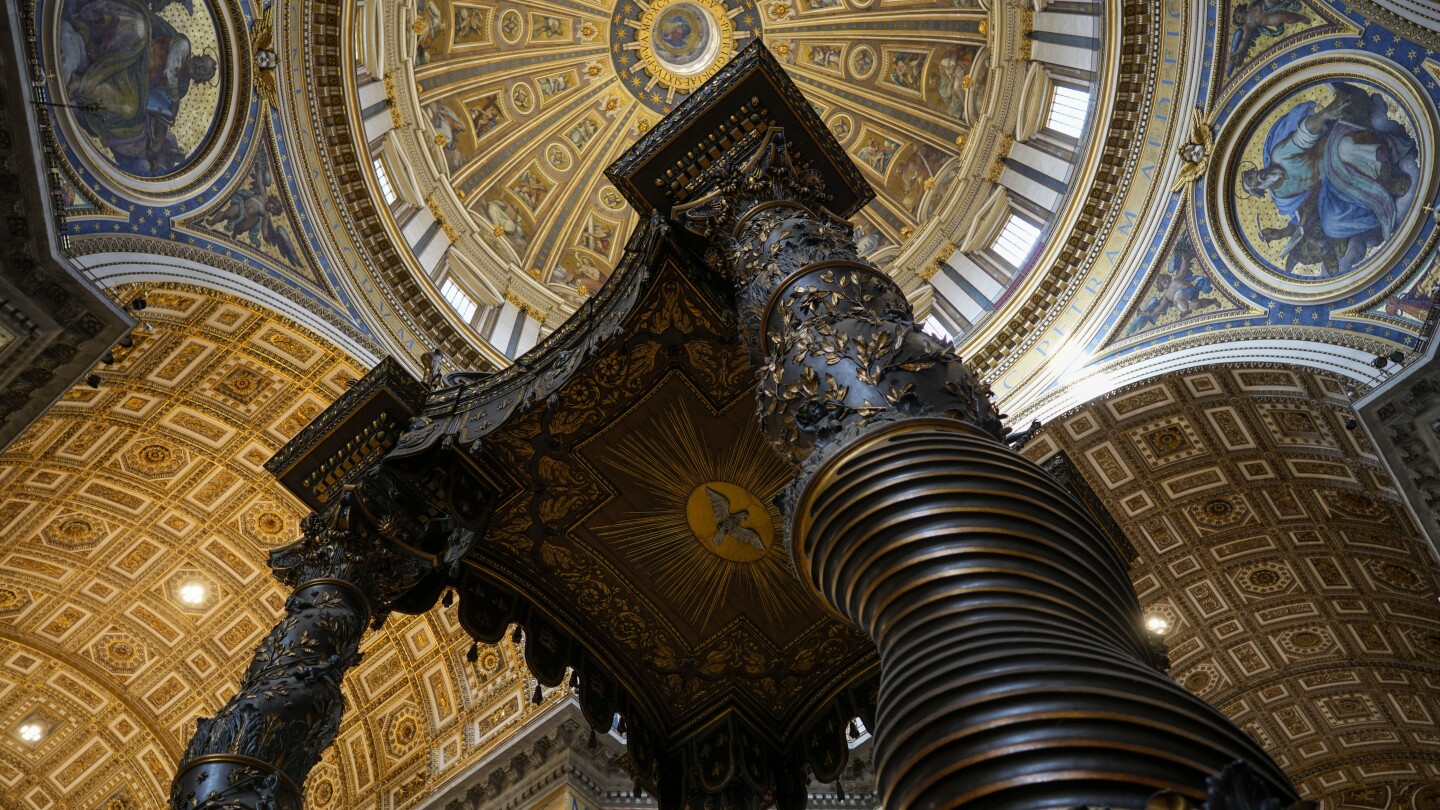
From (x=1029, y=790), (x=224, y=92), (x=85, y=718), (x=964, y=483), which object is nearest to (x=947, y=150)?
(x=224, y=92)

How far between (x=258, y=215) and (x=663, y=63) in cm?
1286

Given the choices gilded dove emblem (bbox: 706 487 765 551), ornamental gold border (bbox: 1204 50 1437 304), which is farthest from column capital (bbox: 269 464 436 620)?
ornamental gold border (bbox: 1204 50 1437 304)

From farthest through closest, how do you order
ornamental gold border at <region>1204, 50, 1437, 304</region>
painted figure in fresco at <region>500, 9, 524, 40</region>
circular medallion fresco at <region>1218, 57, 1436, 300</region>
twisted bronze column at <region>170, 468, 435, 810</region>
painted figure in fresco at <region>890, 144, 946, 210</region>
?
painted figure in fresco at <region>500, 9, 524, 40</region>, painted figure in fresco at <region>890, 144, 946, 210</region>, circular medallion fresco at <region>1218, 57, 1436, 300</region>, ornamental gold border at <region>1204, 50, 1437, 304</region>, twisted bronze column at <region>170, 468, 435, 810</region>

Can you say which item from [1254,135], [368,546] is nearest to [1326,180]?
[1254,135]

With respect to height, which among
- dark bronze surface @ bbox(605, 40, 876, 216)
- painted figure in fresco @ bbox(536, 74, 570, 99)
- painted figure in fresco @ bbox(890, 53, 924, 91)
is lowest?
dark bronze surface @ bbox(605, 40, 876, 216)

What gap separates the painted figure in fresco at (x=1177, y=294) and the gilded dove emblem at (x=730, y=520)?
291 inches

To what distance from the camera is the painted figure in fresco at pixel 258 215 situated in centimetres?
1181

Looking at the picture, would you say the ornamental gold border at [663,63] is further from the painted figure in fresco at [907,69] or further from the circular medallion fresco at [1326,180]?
the circular medallion fresco at [1326,180]

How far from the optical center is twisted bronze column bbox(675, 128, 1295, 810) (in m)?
2.70

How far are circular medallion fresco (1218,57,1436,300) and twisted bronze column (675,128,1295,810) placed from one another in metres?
7.55

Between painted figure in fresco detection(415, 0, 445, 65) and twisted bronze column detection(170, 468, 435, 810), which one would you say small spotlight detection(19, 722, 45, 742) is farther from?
painted figure in fresco detection(415, 0, 445, 65)

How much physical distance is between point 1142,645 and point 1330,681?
1126 cm

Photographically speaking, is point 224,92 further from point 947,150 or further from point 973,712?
point 947,150

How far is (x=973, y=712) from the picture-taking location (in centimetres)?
292
